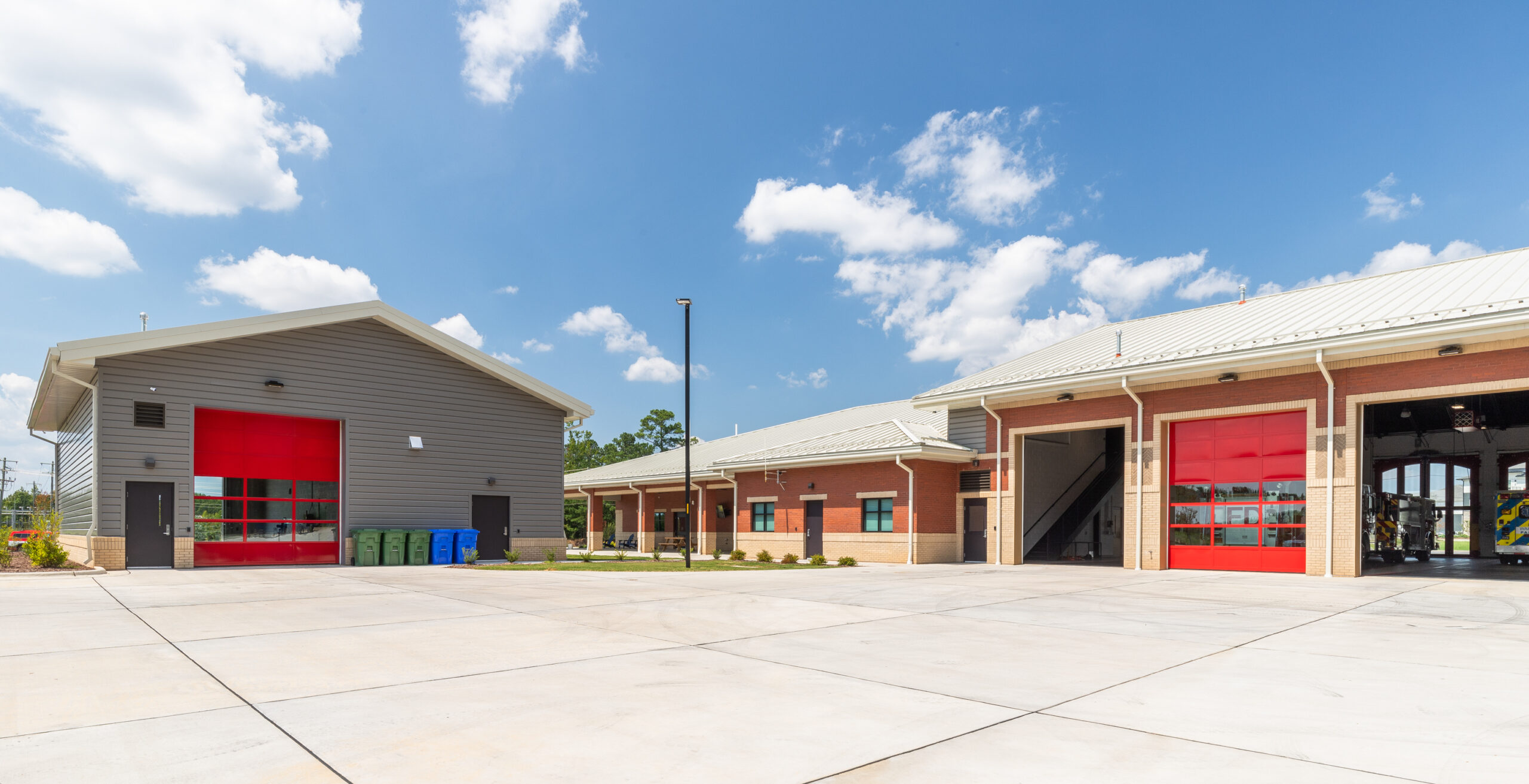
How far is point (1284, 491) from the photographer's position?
19.7m

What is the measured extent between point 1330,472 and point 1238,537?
2.84m

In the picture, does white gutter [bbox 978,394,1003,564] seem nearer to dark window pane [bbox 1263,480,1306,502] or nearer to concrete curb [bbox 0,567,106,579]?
dark window pane [bbox 1263,480,1306,502]

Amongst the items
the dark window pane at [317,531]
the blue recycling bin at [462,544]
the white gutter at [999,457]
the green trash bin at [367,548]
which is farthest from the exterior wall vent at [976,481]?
the dark window pane at [317,531]

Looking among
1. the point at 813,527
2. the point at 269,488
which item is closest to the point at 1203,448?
the point at 813,527

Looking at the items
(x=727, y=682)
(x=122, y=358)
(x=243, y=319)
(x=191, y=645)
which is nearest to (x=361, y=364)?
(x=243, y=319)

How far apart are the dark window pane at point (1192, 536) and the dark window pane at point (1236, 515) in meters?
0.43

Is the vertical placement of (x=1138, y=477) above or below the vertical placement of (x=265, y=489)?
above

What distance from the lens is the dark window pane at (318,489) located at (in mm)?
23297

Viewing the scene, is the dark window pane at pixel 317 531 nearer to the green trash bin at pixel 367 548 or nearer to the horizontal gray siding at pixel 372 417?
the horizontal gray siding at pixel 372 417

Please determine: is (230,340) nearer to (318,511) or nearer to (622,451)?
(318,511)

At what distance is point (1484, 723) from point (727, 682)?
513 cm

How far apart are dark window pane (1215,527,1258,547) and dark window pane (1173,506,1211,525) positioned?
416 mm

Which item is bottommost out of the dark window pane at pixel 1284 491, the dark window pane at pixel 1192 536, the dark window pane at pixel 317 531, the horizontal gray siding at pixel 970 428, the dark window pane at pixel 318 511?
the dark window pane at pixel 317 531

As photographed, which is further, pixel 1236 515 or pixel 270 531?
pixel 270 531
